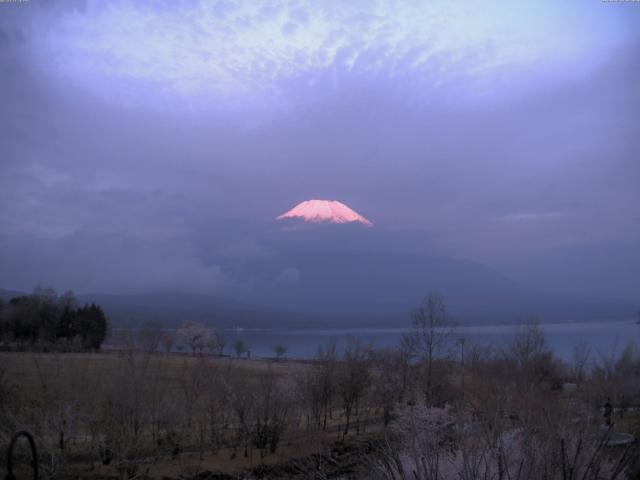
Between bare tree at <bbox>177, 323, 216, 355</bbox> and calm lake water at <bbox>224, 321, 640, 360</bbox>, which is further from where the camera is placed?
bare tree at <bbox>177, 323, 216, 355</bbox>

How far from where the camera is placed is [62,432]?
23859 mm

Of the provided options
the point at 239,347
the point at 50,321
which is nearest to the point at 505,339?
the point at 239,347

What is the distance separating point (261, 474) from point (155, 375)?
23.1ft

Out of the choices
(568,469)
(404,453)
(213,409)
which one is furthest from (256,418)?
(568,469)

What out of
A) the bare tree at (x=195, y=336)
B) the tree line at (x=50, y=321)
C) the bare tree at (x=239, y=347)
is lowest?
the bare tree at (x=239, y=347)

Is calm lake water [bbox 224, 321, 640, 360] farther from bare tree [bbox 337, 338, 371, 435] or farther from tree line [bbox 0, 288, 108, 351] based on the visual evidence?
tree line [bbox 0, 288, 108, 351]

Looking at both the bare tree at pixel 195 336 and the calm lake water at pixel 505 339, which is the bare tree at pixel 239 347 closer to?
the calm lake water at pixel 505 339

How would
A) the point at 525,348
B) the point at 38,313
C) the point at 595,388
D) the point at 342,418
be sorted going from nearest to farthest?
the point at 595,388, the point at 342,418, the point at 525,348, the point at 38,313

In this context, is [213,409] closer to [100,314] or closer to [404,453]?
[404,453]

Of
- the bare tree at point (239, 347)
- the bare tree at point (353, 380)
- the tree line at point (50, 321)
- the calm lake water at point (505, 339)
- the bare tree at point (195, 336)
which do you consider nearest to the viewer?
the bare tree at point (353, 380)

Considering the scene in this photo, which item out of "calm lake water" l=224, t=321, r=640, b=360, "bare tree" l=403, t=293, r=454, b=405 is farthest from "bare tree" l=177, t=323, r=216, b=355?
"bare tree" l=403, t=293, r=454, b=405

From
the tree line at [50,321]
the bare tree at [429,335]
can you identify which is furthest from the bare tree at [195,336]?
the bare tree at [429,335]

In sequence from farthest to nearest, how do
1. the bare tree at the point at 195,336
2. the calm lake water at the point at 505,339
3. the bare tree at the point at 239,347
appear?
1. the bare tree at the point at 195,336
2. the bare tree at the point at 239,347
3. the calm lake water at the point at 505,339

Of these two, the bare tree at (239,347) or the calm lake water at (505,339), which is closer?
the calm lake water at (505,339)
